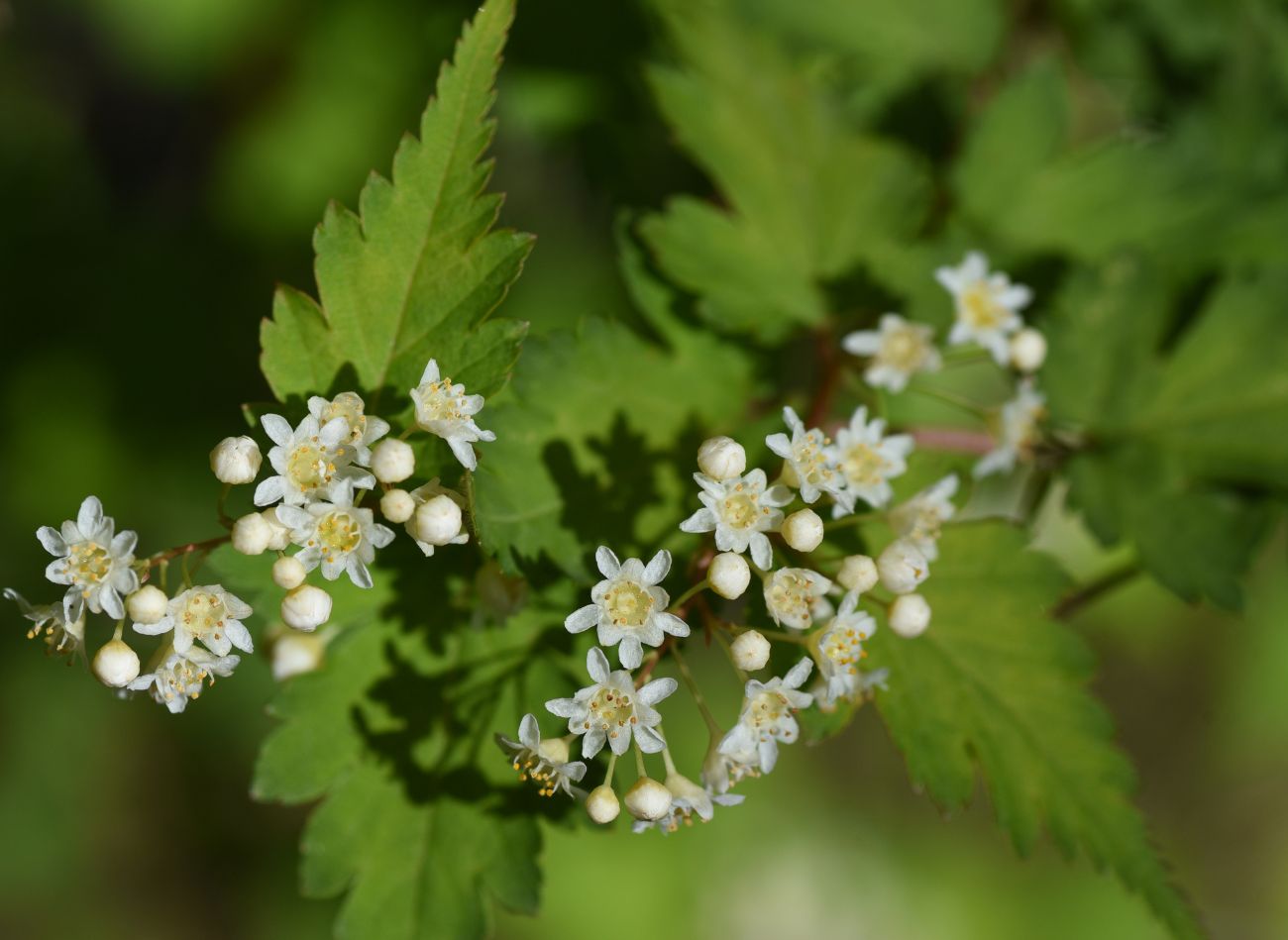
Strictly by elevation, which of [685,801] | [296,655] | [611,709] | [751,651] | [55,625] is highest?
[751,651]

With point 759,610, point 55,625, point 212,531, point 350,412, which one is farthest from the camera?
point 212,531

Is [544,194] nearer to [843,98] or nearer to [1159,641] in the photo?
[843,98]

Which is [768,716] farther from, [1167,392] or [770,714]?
[1167,392]

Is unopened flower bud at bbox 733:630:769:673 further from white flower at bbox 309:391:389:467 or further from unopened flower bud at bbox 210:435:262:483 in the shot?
unopened flower bud at bbox 210:435:262:483

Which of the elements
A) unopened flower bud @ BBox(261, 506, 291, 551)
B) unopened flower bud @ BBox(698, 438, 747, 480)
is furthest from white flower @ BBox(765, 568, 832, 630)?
unopened flower bud @ BBox(261, 506, 291, 551)

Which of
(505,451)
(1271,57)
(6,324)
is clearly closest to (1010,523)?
(505,451)

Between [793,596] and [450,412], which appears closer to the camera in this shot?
[450,412]

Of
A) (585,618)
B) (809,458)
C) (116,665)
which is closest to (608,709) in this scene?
(585,618)
